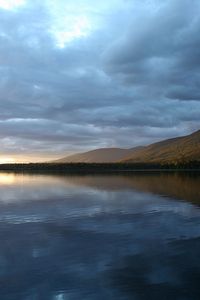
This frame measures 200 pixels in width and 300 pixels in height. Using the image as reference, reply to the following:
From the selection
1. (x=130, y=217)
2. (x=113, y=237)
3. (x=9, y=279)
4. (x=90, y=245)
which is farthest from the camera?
(x=130, y=217)

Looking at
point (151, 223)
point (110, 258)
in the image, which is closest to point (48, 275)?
point (110, 258)

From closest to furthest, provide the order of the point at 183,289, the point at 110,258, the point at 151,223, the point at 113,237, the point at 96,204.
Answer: the point at 183,289, the point at 110,258, the point at 113,237, the point at 151,223, the point at 96,204

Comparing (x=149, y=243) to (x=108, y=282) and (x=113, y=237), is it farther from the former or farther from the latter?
(x=108, y=282)

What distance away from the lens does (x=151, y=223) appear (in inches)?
1770

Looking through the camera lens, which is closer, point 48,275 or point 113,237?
point 48,275

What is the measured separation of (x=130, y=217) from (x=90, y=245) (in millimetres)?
16179

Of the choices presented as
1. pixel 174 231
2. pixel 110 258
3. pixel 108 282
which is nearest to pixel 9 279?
pixel 108 282

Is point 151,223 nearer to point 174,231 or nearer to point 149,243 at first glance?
point 174,231

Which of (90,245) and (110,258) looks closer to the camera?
(110,258)

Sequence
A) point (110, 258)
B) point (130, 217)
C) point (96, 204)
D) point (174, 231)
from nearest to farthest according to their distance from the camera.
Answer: point (110, 258), point (174, 231), point (130, 217), point (96, 204)

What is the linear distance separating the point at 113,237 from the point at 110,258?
290 inches

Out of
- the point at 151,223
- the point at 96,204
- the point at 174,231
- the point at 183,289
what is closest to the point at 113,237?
the point at 174,231

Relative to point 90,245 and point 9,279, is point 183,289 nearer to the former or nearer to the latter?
point 9,279

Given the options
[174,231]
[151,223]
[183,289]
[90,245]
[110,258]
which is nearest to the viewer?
[183,289]
